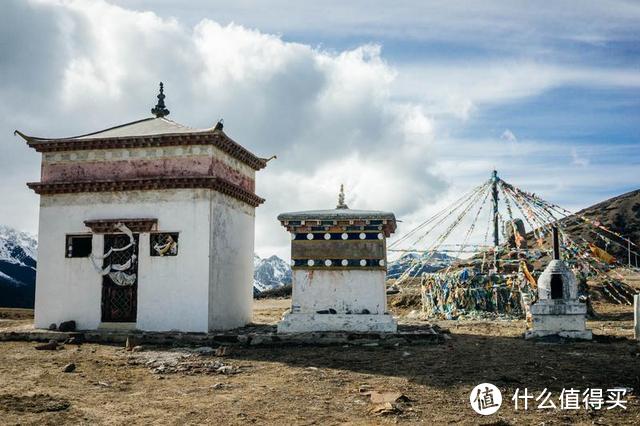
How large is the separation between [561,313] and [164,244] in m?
10.7

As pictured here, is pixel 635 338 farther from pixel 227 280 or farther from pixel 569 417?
pixel 227 280

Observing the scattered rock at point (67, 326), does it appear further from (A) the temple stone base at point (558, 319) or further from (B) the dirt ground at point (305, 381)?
(A) the temple stone base at point (558, 319)

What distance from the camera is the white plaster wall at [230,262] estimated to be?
16.7 m

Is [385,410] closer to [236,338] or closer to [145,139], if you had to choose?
[236,338]

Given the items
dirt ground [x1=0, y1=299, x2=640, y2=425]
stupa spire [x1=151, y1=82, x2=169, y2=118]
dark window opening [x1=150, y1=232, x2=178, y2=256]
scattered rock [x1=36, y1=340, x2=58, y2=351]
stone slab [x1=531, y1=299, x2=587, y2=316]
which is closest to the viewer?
dirt ground [x1=0, y1=299, x2=640, y2=425]

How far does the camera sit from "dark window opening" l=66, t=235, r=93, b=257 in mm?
17375

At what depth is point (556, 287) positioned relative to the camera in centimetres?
1600

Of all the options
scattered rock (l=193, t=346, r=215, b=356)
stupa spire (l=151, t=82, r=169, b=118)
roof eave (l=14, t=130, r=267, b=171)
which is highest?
stupa spire (l=151, t=82, r=169, b=118)

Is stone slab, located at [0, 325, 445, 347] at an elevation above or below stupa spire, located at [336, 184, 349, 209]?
below

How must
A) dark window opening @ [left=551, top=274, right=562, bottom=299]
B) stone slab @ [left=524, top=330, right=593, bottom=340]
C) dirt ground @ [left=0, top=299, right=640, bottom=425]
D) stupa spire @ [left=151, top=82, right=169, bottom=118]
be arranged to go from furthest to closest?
stupa spire @ [left=151, top=82, right=169, bottom=118] < dark window opening @ [left=551, top=274, right=562, bottom=299] < stone slab @ [left=524, top=330, right=593, bottom=340] < dirt ground @ [left=0, top=299, right=640, bottom=425]

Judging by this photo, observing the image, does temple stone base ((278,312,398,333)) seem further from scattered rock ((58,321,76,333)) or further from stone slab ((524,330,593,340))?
scattered rock ((58,321,76,333))

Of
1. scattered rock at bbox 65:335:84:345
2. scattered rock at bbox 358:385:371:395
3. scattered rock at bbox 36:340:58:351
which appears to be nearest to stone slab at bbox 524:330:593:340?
scattered rock at bbox 358:385:371:395

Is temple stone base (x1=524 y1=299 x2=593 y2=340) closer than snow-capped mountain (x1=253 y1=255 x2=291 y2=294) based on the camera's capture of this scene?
Yes

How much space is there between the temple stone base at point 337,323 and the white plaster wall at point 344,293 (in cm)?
19
